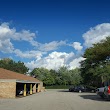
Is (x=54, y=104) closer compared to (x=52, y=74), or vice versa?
(x=54, y=104)

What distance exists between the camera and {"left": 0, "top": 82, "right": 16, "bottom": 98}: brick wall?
34.1 m

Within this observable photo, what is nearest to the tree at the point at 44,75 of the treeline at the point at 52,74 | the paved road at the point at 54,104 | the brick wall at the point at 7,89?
the treeline at the point at 52,74

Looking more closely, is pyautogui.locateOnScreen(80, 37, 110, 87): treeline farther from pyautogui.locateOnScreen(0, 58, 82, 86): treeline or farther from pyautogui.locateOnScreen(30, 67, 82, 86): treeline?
pyautogui.locateOnScreen(30, 67, 82, 86): treeline

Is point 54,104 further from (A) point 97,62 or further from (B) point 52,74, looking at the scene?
(B) point 52,74

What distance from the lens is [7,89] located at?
34.4 m

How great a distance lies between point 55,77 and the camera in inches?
4550

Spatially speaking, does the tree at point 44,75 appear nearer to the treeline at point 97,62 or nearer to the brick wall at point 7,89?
the treeline at point 97,62

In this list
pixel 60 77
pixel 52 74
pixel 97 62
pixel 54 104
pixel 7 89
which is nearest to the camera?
pixel 54 104

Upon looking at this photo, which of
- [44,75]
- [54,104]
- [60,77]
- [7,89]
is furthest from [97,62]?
[44,75]

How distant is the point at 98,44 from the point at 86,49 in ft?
24.2

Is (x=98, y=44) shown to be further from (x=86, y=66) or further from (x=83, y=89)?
(x=83, y=89)

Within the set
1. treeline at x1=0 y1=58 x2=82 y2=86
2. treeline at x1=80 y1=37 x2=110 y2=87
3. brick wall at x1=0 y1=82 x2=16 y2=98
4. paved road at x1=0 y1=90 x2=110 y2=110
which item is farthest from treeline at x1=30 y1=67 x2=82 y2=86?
paved road at x1=0 y1=90 x2=110 y2=110

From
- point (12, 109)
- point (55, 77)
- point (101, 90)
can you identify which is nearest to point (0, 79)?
point (101, 90)

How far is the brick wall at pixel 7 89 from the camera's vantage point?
112 feet
